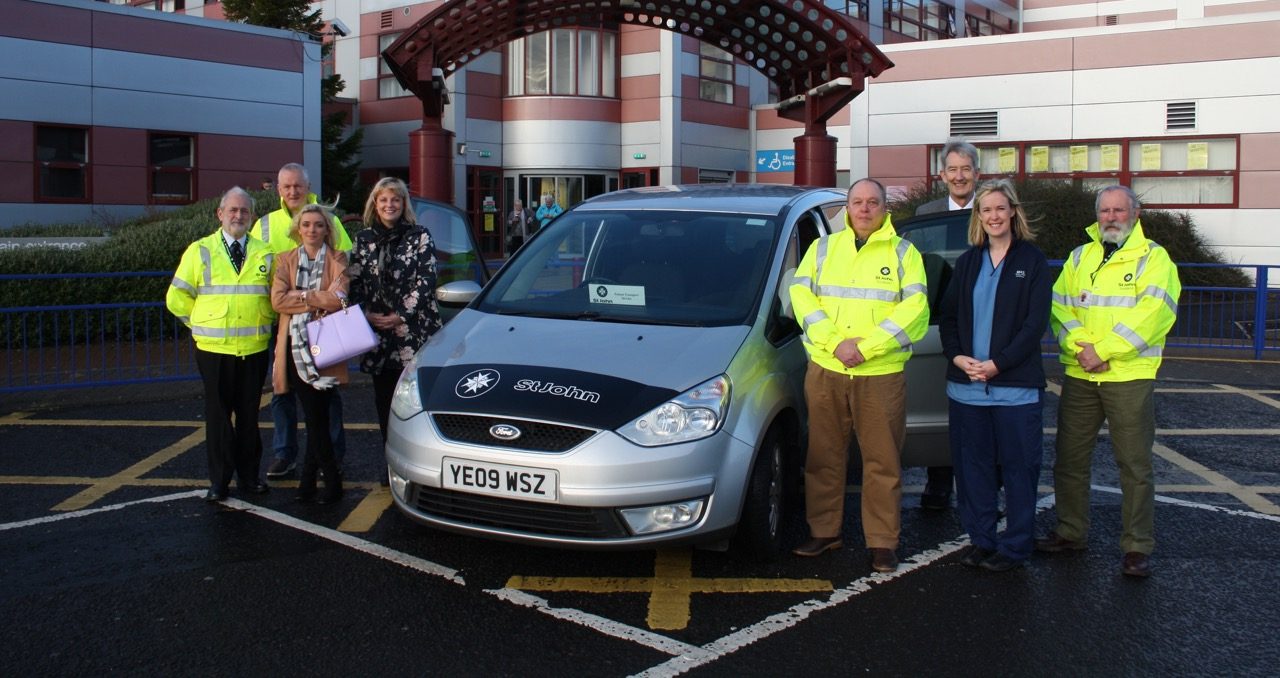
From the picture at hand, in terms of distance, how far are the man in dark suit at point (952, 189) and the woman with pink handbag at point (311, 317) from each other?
335 cm

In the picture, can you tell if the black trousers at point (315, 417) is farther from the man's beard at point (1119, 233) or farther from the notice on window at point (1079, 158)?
the notice on window at point (1079, 158)

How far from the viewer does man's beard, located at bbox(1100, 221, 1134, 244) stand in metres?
5.31

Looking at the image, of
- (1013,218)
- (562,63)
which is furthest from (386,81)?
(1013,218)

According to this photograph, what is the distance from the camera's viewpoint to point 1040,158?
2475 centimetres

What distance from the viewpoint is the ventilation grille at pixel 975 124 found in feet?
82.9

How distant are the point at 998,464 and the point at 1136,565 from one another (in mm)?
745

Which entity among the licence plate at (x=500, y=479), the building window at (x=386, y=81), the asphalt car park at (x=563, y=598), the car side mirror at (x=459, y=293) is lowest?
the asphalt car park at (x=563, y=598)

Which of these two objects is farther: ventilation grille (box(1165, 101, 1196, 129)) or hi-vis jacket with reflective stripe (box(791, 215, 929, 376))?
ventilation grille (box(1165, 101, 1196, 129))

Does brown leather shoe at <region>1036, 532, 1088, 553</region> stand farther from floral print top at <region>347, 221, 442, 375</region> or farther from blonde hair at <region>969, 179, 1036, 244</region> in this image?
floral print top at <region>347, 221, 442, 375</region>

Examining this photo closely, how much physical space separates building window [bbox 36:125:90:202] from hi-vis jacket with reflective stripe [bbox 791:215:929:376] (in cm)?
1933

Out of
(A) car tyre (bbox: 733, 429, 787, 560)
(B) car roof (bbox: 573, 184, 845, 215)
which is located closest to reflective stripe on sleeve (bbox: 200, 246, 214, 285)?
(B) car roof (bbox: 573, 184, 845, 215)

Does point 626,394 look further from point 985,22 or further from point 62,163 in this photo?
point 985,22

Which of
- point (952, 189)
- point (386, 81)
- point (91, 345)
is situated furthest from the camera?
point (386, 81)

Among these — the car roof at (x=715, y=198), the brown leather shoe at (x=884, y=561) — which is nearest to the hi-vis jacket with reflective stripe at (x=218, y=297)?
the car roof at (x=715, y=198)
